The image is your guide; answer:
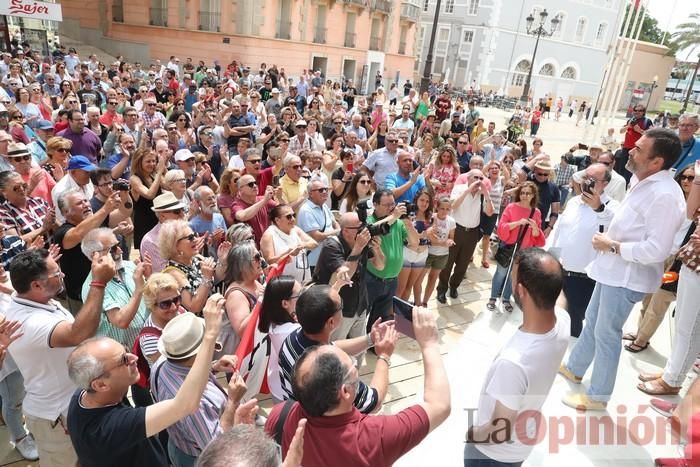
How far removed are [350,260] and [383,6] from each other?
33.0 meters

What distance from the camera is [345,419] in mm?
1665

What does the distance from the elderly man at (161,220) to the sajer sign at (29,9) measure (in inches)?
552

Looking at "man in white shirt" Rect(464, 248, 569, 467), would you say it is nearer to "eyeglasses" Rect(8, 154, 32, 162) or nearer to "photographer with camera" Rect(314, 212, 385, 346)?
"photographer with camera" Rect(314, 212, 385, 346)

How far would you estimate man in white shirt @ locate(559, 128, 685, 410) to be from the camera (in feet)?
9.43

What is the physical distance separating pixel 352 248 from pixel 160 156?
100 inches

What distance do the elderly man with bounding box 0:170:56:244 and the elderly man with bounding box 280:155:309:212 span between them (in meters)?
2.17

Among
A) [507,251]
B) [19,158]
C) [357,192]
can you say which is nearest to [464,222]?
[507,251]

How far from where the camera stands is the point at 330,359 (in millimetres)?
1690

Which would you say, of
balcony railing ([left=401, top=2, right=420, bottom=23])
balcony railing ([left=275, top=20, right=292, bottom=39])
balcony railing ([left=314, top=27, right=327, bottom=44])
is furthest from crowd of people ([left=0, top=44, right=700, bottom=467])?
balcony railing ([left=401, top=2, right=420, bottom=23])

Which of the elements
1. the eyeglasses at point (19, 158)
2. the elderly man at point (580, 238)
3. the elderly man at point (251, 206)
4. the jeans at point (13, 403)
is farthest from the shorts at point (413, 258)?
the eyeglasses at point (19, 158)

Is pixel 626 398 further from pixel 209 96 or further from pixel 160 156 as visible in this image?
pixel 209 96

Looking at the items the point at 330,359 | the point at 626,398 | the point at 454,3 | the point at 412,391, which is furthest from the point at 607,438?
the point at 454,3

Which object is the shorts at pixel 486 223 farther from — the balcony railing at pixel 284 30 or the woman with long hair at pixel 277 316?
the balcony railing at pixel 284 30

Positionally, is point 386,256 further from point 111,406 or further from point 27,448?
point 27,448
